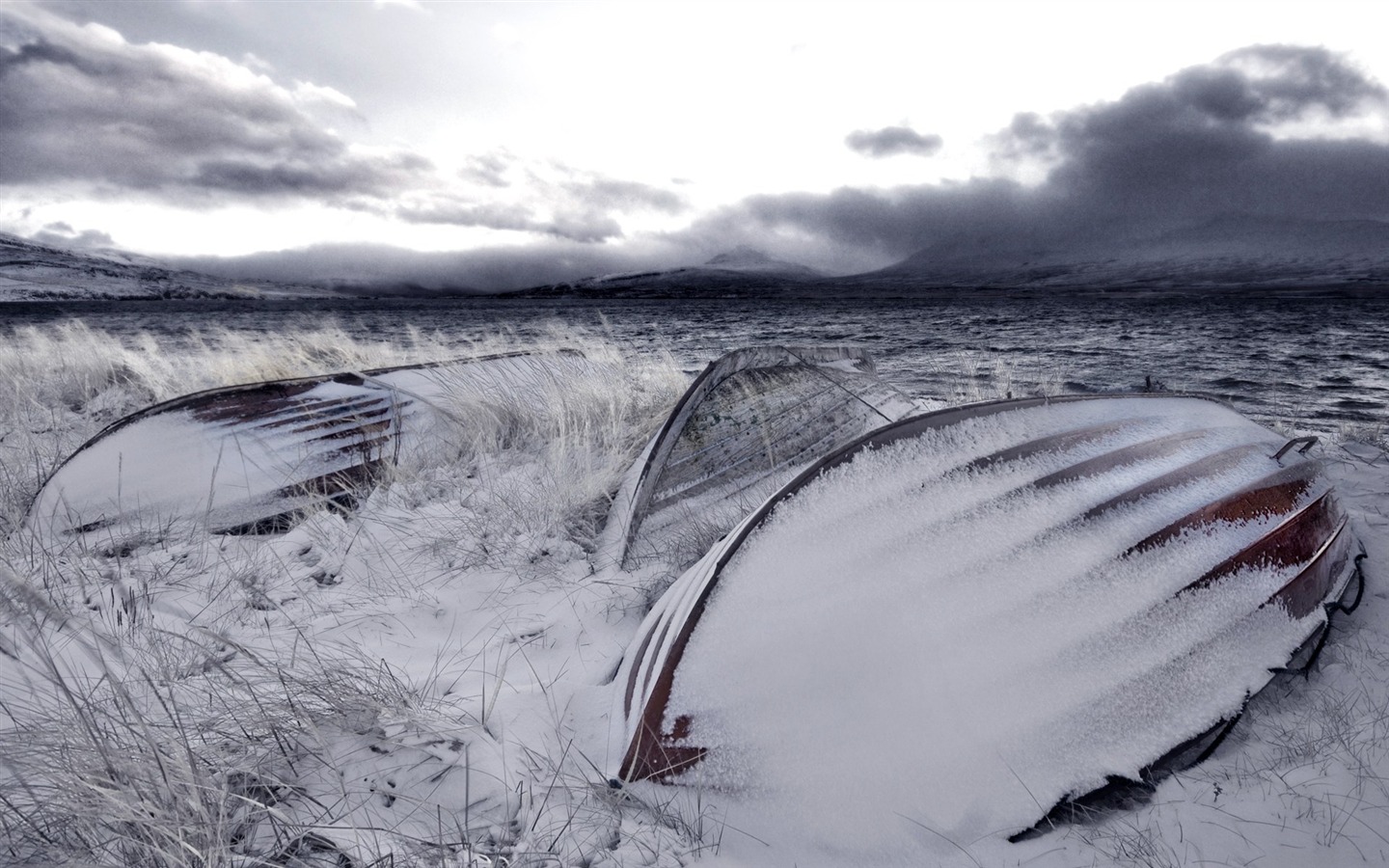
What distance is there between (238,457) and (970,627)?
4392mm

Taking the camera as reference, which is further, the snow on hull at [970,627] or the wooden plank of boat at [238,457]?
the wooden plank of boat at [238,457]

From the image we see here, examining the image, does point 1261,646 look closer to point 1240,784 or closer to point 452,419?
point 1240,784

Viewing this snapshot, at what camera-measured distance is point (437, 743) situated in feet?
5.70

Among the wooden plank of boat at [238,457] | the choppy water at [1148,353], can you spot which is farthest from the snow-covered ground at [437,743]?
the choppy water at [1148,353]

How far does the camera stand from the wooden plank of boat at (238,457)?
372cm

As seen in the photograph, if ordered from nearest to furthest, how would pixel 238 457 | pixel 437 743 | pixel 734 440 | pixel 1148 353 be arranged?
pixel 437 743
pixel 734 440
pixel 238 457
pixel 1148 353

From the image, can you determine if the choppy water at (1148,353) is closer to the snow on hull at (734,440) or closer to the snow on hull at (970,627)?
the snow on hull at (970,627)

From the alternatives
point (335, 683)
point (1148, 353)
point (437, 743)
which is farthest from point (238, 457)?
point (1148, 353)

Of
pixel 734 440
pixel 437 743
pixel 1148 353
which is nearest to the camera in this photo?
pixel 437 743

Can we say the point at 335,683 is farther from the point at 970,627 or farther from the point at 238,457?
the point at 238,457

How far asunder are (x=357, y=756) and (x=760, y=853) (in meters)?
1.03

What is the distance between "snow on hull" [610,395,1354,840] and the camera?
1651 millimetres

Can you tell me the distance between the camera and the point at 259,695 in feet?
5.90

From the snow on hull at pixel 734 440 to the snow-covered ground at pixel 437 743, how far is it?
14.9 inches
